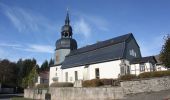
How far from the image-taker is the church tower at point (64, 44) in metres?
52.3

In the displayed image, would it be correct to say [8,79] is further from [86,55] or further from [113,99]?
[113,99]

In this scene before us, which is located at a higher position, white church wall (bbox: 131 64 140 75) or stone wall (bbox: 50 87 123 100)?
white church wall (bbox: 131 64 140 75)

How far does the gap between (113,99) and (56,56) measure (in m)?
32.3

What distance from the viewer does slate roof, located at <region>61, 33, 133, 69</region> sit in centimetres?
3638

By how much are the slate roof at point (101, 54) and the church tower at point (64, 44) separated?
17.6ft

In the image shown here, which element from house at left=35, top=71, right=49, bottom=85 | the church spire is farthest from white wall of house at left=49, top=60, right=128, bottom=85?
house at left=35, top=71, right=49, bottom=85

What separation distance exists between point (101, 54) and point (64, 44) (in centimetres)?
1545

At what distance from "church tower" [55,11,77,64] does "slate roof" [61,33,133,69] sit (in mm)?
5374

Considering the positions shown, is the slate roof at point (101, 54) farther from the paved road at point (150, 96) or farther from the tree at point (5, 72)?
the tree at point (5, 72)

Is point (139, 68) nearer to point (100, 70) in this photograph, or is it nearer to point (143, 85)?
point (100, 70)

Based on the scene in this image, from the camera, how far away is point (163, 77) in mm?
22969

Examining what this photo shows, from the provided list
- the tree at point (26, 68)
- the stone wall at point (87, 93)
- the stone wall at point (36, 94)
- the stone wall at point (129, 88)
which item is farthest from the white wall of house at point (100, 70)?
the tree at point (26, 68)

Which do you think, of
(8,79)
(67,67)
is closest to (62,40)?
(67,67)

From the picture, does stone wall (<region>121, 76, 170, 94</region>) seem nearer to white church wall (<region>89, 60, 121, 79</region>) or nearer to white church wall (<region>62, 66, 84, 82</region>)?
white church wall (<region>89, 60, 121, 79</region>)
